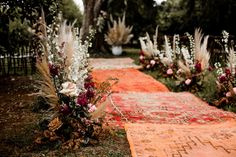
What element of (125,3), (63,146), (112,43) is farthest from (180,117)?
(125,3)

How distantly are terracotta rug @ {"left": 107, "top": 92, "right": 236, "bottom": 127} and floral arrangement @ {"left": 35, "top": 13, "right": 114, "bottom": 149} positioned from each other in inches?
33.0

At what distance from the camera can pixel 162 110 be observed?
5703 mm

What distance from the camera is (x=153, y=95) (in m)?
6.90

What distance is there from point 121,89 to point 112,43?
26.4ft

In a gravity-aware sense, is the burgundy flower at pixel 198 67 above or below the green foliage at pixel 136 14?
below

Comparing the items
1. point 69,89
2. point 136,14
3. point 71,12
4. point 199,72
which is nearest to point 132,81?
point 199,72

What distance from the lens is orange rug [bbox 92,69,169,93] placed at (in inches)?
302

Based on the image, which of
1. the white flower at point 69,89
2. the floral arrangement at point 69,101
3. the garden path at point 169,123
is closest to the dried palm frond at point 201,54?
the garden path at point 169,123

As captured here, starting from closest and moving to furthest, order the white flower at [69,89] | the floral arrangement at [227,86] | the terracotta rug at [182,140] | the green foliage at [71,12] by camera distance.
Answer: the terracotta rug at [182,140]
the white flower at [69,89]
the floral arrangement at [227,86]
the green foliage at [71,12]

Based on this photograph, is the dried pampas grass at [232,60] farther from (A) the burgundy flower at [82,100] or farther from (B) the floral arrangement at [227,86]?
(A) the burgundy flower at [82,100]

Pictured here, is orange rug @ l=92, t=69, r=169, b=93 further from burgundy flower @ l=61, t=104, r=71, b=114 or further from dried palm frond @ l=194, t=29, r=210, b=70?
burgundy flower @ l=61, t=104, r=71, b=114

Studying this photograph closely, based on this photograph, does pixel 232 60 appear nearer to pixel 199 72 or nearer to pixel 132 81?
pixel 199 72

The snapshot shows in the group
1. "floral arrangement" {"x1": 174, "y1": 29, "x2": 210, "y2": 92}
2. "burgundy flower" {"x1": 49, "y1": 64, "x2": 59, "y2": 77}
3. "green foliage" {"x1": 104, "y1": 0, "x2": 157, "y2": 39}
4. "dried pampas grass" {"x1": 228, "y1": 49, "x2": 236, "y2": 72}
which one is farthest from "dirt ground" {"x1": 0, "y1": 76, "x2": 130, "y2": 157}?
"green foliage" {"x1": 104, "y1": 0, "x2": 157, "y2": 39}

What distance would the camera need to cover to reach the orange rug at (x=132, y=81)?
7660mm
